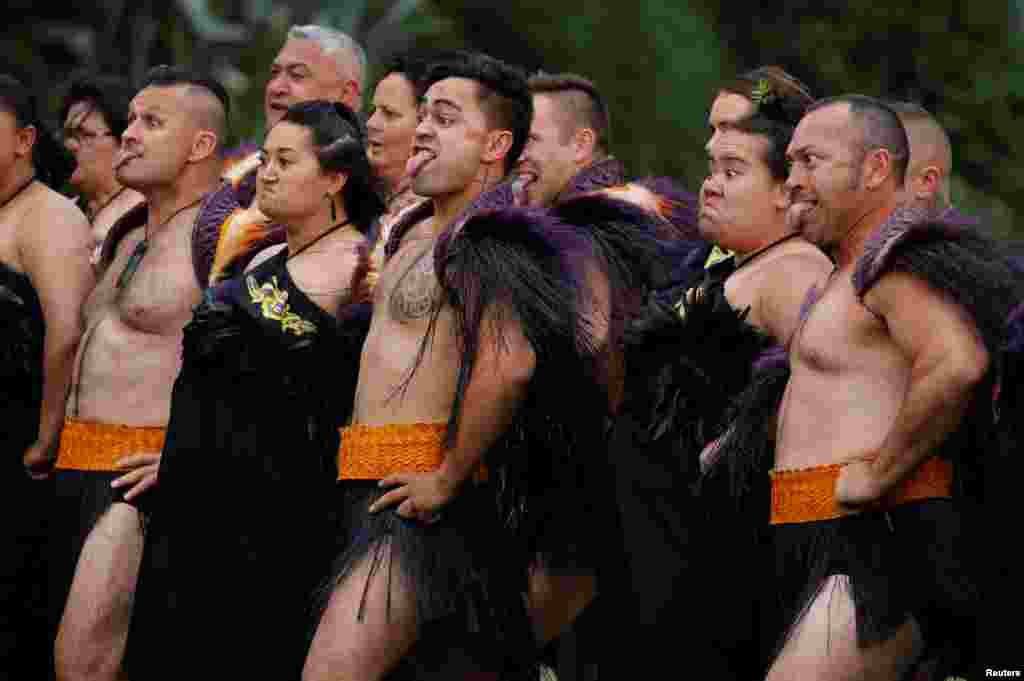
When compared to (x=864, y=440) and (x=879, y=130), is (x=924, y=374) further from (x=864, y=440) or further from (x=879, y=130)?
(x=879, y=130)

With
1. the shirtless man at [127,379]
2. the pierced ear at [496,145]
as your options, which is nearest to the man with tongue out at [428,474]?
the pierced ear at [496,145]

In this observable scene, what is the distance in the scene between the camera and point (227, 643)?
7.42 m

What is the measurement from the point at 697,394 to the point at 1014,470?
3.54 ft

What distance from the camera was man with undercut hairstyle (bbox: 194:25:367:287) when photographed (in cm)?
775

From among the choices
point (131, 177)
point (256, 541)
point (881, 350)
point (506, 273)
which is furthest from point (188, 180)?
point (881, 350)

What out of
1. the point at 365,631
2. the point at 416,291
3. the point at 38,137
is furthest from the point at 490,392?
the point at 38,137

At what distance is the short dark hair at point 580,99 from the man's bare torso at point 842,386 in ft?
8.19

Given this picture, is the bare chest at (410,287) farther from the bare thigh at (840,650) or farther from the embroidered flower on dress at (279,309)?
the bare thigh at (840,650)

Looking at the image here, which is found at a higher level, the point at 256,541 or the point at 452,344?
the point at 452,344

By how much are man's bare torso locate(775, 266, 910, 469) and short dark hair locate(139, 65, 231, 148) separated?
288 centimetres

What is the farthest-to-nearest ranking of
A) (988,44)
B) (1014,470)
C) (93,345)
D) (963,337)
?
(988,44) → (93,345) → (1014,470) → (963,337)

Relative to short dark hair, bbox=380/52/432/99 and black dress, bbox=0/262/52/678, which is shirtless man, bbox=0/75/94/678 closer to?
black dress, bbox=0/262/52/678

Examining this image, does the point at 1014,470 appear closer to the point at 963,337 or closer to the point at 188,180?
the point at 963,337

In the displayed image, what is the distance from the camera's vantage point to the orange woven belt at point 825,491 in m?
6.04
